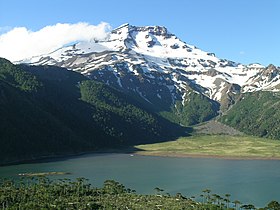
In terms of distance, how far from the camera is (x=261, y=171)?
196750 millimetres

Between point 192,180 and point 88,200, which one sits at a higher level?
point 88,200

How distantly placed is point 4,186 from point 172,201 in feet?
175

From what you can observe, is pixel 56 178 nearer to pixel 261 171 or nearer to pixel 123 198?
pixel 123 198

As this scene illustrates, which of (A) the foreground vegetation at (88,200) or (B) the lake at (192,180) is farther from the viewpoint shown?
(B) the lake at (192,180)

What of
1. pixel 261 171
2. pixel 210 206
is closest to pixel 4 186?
pixel 210 206

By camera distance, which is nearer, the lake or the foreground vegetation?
the foreground vegetation

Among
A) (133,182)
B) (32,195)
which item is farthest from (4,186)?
(133,182)

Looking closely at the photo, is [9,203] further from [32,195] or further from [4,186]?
[4,186]

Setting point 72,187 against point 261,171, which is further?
point 261,171

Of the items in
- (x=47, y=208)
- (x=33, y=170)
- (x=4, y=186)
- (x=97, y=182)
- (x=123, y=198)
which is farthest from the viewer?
(x=33, y=170)

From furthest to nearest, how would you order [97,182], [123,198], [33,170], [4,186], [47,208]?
[33,170] < [97,182] < [4,186] < [123,198] < [47,208]

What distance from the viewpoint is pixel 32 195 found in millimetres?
118688

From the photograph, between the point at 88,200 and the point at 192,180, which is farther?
the point at 192,180

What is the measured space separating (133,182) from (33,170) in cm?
5336
